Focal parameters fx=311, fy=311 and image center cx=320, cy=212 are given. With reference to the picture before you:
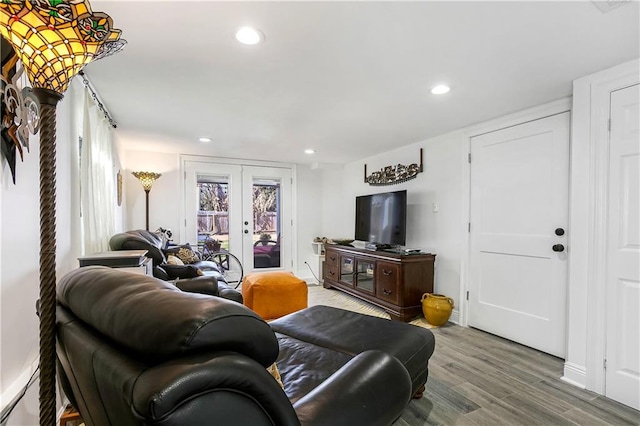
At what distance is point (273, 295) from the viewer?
309 cm

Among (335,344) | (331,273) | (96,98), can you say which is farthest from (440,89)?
(331,273)

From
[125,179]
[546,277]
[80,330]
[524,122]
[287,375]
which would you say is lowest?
[287,375]

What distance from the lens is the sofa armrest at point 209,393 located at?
0.51 metres

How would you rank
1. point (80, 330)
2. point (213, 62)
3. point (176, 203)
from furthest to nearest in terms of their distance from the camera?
point (176, 203)
point (213, 62)
point (80, 330)

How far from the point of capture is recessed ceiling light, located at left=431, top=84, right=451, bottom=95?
2330 millimetres

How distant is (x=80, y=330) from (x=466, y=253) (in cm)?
339

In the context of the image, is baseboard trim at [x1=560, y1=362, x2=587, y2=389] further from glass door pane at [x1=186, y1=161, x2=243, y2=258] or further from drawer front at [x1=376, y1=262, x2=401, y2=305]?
glass door pane at [x1=186, y1=161, x2=243, y2=258]

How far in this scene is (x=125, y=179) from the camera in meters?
4.57

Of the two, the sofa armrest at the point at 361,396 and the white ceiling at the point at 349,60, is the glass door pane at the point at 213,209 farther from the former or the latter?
the sofa armrest at the point at 361,396

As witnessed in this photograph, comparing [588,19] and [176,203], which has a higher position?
[588,19]

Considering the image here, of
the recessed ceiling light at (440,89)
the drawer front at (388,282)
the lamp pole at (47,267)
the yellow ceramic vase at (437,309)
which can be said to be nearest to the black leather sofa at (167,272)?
the lamp pole at (47,267)

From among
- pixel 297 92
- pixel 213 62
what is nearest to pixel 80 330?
pixel 213 62

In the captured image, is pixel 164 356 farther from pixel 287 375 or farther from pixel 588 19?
pixel 588 19

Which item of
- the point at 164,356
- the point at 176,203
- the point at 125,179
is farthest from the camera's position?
the point at 176,203
